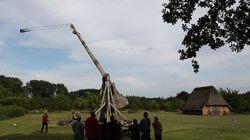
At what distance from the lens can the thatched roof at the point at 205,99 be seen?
79125 millimetres

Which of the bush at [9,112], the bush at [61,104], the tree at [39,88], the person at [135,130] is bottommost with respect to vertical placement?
the person at [135,130]

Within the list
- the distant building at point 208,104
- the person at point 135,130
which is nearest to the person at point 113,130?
the person at point 135,130

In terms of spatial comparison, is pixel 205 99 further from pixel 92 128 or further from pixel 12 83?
pixel 12 83

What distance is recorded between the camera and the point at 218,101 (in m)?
80.1

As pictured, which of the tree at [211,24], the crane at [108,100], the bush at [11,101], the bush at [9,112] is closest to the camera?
the tree at [211,24]

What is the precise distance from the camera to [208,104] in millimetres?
78375

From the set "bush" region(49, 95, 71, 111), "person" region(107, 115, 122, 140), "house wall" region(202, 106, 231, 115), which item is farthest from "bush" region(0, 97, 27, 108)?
"person" region(107, 115, 122, 140)

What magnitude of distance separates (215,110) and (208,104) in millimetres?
2293

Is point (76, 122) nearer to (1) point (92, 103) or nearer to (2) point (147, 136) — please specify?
(2) point (147, 136)

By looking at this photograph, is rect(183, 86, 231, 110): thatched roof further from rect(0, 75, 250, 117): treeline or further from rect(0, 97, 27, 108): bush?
Result: rect(0, 97, 27, 108): bush

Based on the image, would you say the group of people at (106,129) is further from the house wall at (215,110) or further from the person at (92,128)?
the house wall at (215,110)

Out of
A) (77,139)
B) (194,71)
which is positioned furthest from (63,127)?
(194,71)

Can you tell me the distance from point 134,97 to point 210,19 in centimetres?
8204

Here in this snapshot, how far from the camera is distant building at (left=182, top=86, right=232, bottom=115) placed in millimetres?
78806
